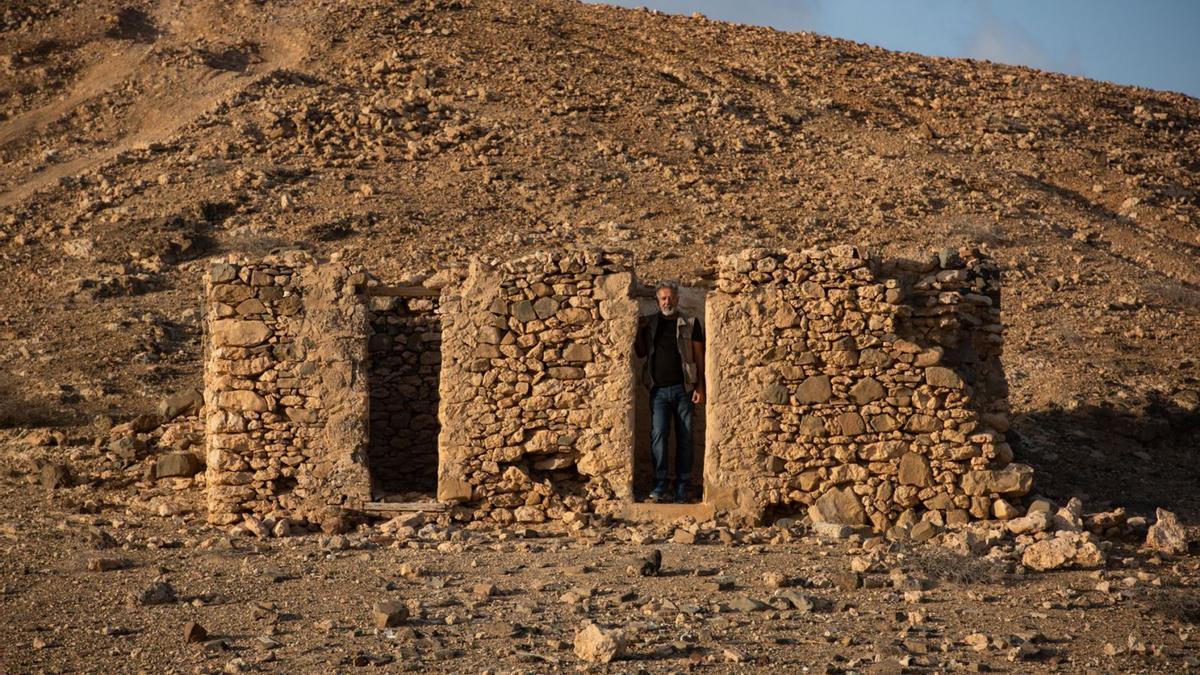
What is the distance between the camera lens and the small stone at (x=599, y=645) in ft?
24.0

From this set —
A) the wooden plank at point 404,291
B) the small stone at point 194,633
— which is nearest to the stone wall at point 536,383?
the wooden plank at point 404,291

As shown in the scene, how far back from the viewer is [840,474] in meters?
10.7

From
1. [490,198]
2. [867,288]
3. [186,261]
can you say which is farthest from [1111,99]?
[867,288]

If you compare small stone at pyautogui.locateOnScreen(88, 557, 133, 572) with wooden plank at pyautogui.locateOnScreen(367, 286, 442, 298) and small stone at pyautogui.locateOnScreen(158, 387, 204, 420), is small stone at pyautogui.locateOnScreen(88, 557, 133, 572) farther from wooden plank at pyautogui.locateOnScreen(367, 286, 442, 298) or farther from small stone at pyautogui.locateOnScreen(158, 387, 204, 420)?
small stone at pyautogui.locateOnScreen(158, 387, 204, 420)

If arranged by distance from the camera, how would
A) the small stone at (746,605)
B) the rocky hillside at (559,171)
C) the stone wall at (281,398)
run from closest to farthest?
1. the small stone at (746,605)
2. the stone wall at (281,398)
3. the rocky hillside at (559,171)

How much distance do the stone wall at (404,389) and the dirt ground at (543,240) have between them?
1672 millimetres

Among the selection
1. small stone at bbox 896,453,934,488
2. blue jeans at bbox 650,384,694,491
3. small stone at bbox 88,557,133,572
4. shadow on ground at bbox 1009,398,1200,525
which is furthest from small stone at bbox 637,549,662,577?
shadow on ground at bbox 1009,398,1200,525

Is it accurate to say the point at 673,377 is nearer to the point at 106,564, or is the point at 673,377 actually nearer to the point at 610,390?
the point at 610,390

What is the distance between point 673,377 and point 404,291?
2.13 meters

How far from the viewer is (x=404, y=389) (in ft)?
41.8

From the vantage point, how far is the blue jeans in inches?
441

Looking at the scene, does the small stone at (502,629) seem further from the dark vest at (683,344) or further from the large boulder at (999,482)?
the large boulder at (999,482)

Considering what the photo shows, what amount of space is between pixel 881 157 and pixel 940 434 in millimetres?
13255

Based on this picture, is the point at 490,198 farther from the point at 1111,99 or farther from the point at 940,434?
the point at 1111,99
